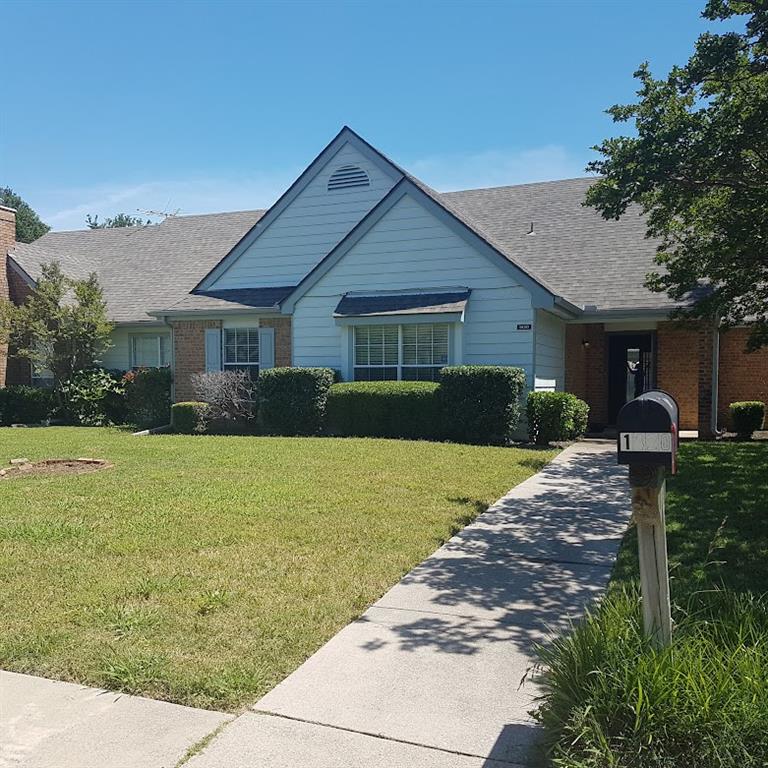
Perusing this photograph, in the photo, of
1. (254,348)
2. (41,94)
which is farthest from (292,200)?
(41,94)

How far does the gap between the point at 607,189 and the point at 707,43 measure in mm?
1941

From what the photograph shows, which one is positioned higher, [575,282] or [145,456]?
[575,282]

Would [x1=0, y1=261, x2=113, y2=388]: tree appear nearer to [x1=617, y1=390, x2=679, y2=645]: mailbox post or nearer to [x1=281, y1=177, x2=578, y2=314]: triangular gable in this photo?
[x1=281, y1=177, x2=578, y2=314]: triangular gable

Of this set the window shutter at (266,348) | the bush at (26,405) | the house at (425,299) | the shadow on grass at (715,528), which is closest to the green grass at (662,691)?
the shadow on grass at (715,528)

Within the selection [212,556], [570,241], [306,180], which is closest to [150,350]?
[306,180]

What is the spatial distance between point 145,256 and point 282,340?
9633mm

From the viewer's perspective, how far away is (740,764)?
2.61 metres

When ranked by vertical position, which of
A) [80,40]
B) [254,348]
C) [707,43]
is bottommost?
[254,348]

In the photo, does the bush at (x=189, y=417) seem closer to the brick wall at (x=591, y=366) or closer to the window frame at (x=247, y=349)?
the window frame at (x=247, y=349)

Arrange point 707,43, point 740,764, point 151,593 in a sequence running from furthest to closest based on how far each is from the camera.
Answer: point 707,43, point 151,593, point 740,764

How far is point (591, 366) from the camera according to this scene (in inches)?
720

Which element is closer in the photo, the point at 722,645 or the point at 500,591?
the point at 722,645

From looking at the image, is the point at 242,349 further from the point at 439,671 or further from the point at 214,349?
the point at 439,671

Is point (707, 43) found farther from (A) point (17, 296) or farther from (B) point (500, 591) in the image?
(A) point (17, 296)
